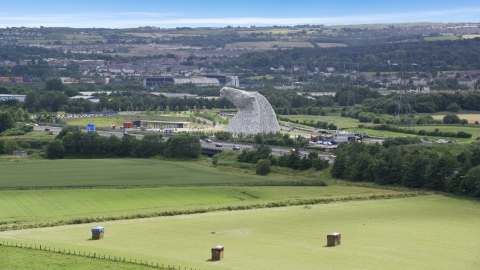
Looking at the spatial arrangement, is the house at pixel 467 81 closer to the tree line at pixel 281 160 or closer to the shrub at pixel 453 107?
the shrub at pixel 453 107

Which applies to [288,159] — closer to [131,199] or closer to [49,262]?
[131,199]

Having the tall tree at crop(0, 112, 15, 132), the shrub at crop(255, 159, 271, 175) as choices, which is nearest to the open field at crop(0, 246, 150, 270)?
the shrub at crop(255, 159, 271, 175)

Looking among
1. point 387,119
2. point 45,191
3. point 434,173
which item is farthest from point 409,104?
point 45,191

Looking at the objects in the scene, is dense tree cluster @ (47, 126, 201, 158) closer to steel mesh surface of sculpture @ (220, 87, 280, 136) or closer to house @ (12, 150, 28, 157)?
→ house @ (12, 150, 28, 157)

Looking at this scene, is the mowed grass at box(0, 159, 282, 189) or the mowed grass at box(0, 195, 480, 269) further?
the mowed grass at box(0, 159, 282, 189)

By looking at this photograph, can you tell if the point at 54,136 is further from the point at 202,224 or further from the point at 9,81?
the point at 9,81

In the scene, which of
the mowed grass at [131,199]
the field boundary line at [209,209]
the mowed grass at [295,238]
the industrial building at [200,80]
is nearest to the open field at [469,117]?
the mowed grass at [131,199]

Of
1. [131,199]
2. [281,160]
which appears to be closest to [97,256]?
[131,199]
